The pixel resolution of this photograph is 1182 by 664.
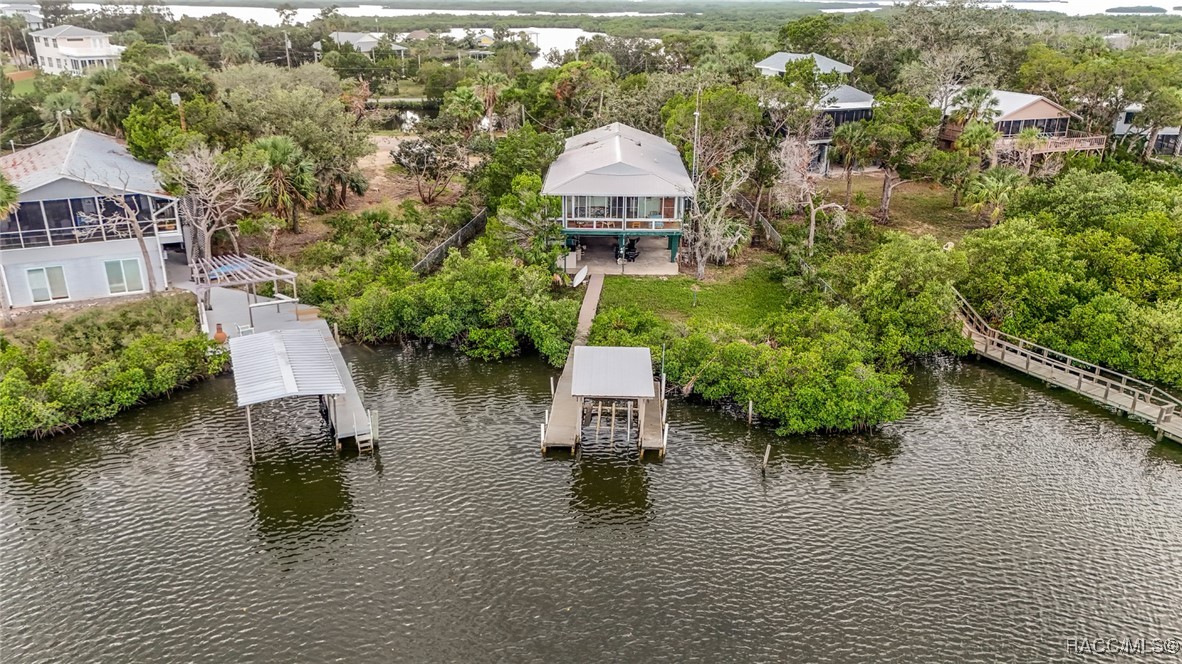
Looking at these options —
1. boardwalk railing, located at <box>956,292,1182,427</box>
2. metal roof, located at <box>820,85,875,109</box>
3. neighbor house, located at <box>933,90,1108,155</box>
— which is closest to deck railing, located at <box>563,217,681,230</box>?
boardwalk railing, located at <box>956,292,1182,427</box>

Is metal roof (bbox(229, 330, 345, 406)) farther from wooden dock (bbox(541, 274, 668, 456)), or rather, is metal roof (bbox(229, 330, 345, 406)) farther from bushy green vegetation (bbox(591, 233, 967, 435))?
bushy green vegetation (bbox(591, 233, 967, 435))

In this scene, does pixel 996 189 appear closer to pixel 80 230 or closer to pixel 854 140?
pixel 854 140

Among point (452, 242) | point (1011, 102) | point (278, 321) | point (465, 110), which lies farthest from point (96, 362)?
point (1011, 102)

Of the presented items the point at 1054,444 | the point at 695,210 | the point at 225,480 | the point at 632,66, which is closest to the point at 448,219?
the point at 695,210

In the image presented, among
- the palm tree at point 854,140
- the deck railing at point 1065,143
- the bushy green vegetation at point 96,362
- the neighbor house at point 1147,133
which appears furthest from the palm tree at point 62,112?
the neighbor house at point 1147,133

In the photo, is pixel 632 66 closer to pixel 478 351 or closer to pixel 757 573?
pixel 478 351

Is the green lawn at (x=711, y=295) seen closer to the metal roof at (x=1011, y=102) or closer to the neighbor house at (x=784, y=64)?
the metal roof at (x=1011, y=102)
